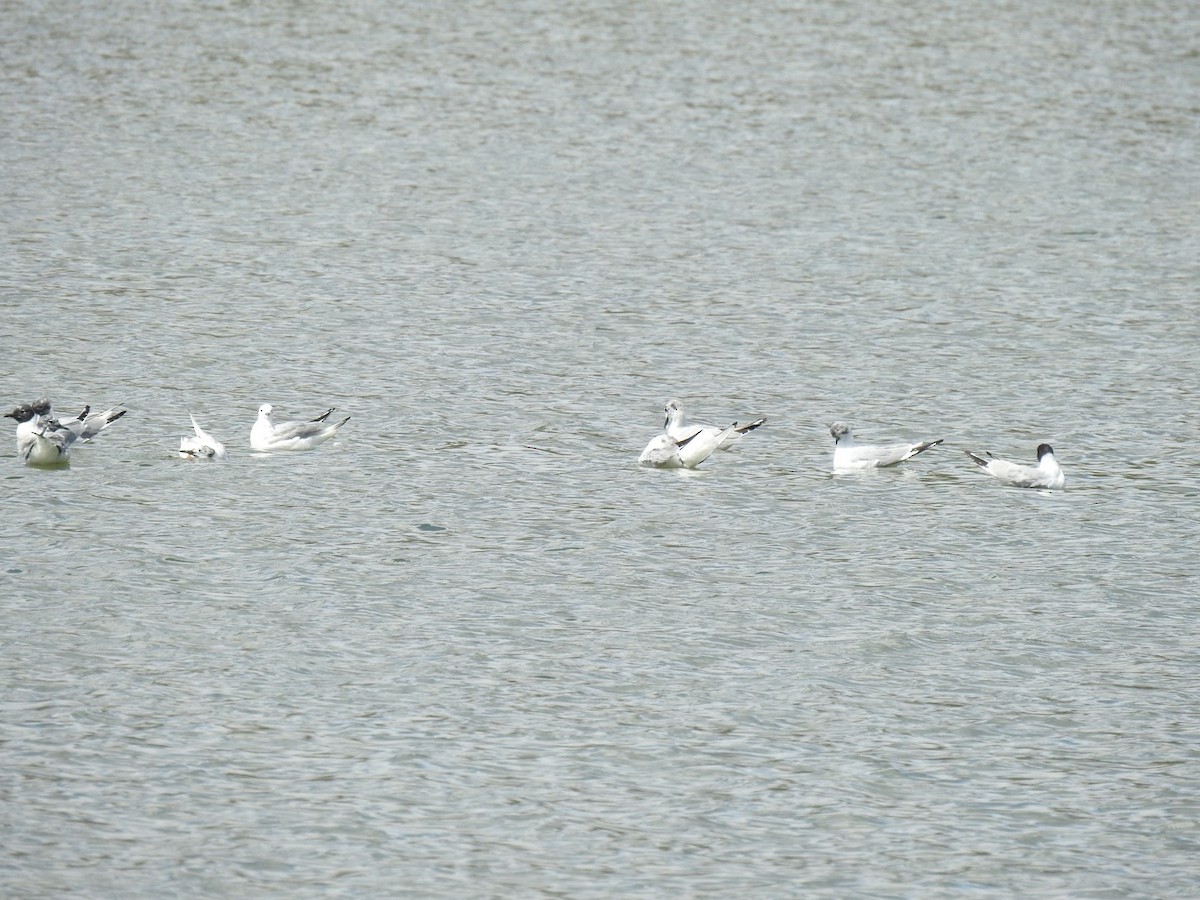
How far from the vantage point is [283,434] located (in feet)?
48.7

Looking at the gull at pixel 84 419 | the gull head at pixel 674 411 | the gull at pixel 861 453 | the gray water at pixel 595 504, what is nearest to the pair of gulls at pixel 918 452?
the gull at pixel 861 453

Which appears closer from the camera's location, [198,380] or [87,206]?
[198,380]

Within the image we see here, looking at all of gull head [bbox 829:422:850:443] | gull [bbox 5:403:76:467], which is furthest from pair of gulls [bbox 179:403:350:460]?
gull head [bbox 829:422:850:443]

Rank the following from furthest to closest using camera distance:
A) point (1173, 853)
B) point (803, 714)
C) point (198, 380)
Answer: point (198, 380) < point (803, 714) < point (1173, 853)

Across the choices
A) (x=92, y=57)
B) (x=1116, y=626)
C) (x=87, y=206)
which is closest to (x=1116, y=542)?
(x=1116, y=626)

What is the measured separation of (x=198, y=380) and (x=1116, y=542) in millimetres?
8511

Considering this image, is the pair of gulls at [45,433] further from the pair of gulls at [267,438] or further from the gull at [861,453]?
the gull at [861,453]

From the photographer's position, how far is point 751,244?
75.4ft

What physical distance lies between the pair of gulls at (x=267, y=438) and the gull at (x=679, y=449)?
8.52 ft

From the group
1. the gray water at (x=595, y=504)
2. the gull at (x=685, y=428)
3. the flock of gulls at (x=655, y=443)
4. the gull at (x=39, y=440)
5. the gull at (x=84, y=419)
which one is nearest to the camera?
the gray water at (x=595, y=504)

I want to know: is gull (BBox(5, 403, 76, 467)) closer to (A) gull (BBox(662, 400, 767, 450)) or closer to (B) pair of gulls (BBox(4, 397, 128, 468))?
(B) pair of gulls (BBox(4, 397, 128, 468))

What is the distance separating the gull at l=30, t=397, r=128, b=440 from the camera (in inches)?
567

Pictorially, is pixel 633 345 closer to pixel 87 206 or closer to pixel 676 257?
pixel 676 257

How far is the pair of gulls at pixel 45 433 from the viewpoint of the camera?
14125 millimetres
